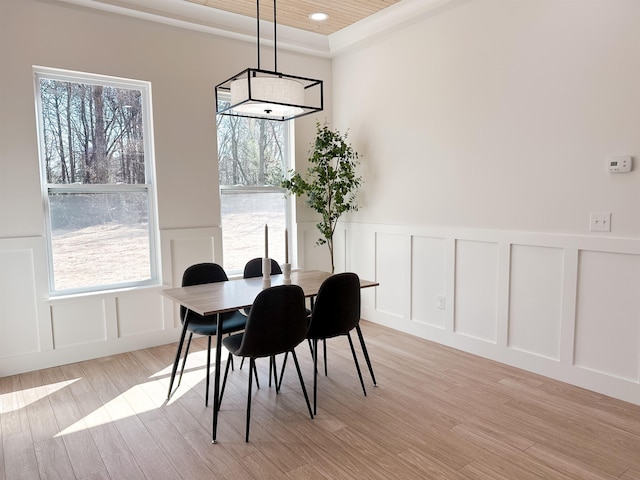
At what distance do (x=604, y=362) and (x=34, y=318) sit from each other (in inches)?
164

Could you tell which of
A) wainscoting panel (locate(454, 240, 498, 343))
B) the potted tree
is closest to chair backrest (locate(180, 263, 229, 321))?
A: the potted tree

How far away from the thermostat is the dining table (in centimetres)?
173

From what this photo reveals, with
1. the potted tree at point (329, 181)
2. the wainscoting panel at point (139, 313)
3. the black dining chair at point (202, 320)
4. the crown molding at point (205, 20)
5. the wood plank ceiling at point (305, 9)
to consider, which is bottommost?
the wainscoting panel at point (139, 313)

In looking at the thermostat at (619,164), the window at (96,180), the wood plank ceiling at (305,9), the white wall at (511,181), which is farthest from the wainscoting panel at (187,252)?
the thermostat at (619,164)

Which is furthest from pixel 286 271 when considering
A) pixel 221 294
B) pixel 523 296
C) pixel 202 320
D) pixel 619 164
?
pixel 619 164

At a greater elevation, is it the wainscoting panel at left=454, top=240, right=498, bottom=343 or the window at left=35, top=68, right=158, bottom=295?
the window at left=35, top=68, right=158, bottom=295

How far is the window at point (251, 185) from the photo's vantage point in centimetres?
446

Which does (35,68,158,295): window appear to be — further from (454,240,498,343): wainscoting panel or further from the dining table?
(454,240,498,343): wainscoting panel

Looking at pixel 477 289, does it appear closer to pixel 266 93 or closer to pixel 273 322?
pixel 273 322

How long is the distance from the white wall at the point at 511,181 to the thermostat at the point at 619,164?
40 millimetres

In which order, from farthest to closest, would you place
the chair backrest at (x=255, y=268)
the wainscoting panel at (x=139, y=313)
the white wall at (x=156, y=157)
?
1. the wainscoting panel at (x=139, y=313)
2. the chair backrest at (x=255, y=268)
3. the white wall at (x=156, y=157)

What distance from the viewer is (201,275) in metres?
3.31

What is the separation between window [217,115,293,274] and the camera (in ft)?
14.6

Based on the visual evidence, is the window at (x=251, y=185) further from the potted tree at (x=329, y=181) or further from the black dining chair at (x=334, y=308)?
the black dining chair at (x=334, y=308)
